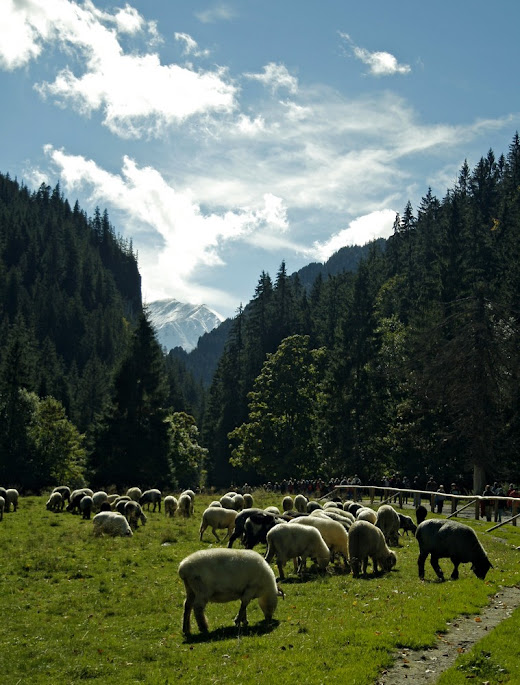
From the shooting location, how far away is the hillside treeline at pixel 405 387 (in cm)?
4362

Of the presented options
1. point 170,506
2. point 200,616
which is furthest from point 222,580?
point 170,506

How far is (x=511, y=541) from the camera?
26.2m

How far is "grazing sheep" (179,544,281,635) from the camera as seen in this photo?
41.3ft

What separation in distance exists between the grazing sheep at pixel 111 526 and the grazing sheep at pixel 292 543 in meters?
10.6

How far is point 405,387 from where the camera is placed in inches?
2188

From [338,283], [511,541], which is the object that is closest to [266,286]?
[338,283]

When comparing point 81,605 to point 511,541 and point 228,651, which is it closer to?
point 228,651

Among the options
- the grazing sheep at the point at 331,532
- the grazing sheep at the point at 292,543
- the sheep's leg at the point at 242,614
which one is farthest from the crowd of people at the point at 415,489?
the sheep's leg at the point at 242,614

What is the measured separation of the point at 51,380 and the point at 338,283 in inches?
2323

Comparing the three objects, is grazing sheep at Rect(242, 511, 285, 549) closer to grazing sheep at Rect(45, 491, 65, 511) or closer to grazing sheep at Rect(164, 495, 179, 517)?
grazing sheep at Rect(164, 495, 179, 517)

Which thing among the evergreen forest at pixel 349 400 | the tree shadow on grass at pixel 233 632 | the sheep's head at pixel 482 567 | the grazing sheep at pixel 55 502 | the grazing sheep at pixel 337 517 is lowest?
the grazing sheep at pixel 55 502

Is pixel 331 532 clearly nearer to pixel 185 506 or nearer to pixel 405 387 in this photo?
pixel 185 506

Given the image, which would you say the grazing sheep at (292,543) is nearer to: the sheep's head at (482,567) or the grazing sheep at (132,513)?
the sheep's head at (482,567)

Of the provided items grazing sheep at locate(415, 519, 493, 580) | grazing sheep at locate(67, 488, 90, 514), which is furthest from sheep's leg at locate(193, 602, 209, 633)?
grazing sheep at locate(67, 488, 90, 514)
